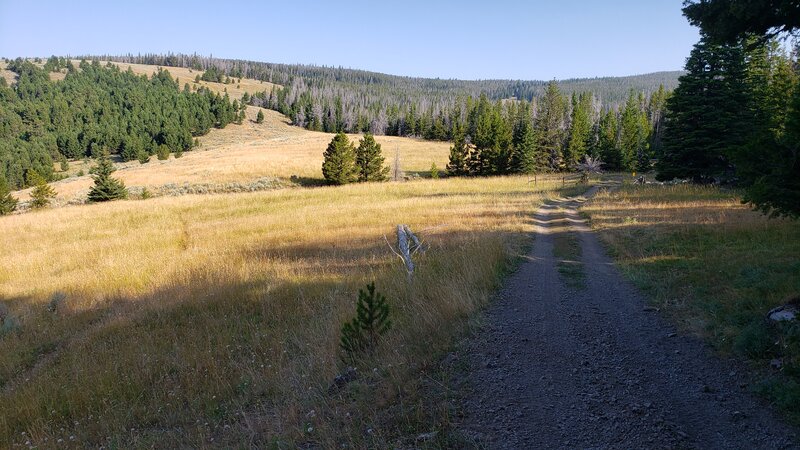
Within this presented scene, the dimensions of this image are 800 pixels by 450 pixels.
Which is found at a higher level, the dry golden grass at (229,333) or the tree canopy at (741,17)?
the tree canopy at (741,17)

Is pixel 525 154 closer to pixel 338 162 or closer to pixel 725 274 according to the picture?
pixel 338 162

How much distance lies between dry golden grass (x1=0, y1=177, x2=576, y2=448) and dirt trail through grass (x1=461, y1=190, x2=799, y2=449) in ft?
2.08

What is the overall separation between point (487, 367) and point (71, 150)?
124m

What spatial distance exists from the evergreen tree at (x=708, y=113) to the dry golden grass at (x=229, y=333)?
16.0 m

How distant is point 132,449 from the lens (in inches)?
188

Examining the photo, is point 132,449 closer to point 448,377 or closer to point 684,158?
point 448,377

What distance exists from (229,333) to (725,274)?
973 centimetres

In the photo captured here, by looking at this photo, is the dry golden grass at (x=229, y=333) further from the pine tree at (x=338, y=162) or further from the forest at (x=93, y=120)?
the forest at (x=93, y=120)

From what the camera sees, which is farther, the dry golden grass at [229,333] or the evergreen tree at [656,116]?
the evergreen tree at [656,116]

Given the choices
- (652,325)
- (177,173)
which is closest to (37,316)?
(652,325)

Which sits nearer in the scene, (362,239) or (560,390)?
(560,390)

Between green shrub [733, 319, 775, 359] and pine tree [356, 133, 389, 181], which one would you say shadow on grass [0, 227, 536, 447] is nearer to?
green shrub [733, 319, 775, 359]

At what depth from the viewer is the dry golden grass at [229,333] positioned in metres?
4.87

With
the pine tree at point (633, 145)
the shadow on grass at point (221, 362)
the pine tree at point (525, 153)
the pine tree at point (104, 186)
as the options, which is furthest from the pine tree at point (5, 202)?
the pine tree at point (633, 145)
